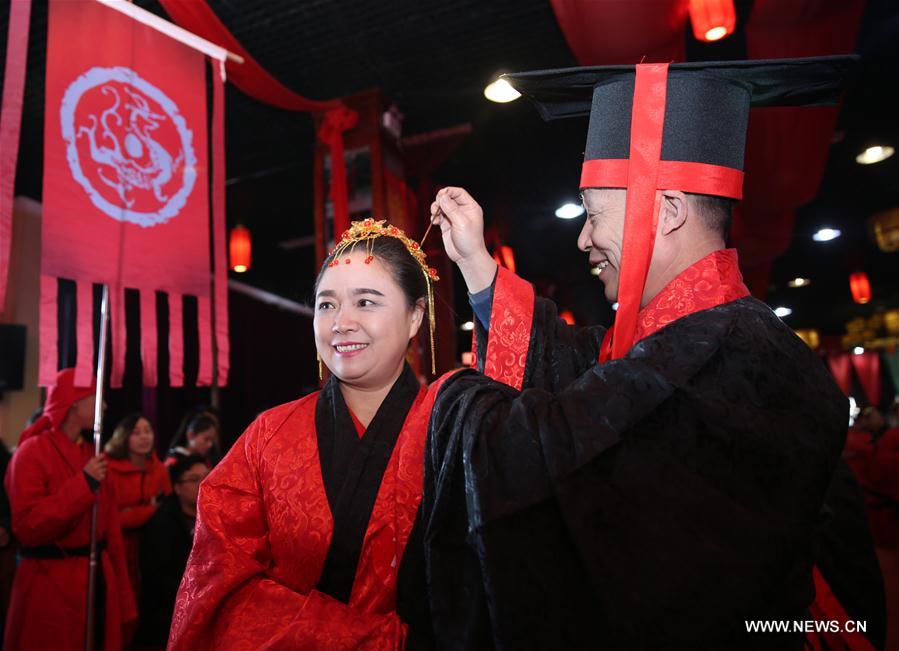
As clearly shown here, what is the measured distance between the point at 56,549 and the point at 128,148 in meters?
2.31

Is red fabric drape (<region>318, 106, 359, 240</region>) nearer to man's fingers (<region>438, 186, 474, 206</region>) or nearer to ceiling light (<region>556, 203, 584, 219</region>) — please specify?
man's fingers (<region>438, 186, 474, 206</region>)

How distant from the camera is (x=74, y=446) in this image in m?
3.62

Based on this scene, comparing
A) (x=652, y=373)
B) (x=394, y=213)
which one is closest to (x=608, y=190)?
(x=652, y=373)

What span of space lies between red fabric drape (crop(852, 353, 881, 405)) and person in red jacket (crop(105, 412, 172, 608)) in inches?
856

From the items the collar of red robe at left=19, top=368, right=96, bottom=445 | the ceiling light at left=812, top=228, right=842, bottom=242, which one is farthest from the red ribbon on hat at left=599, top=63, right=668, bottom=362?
the ceiling light at left=812, top=228, right=842, bottom=242

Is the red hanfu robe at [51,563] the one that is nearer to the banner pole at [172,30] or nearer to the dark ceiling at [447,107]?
the dark ceiling at [447,107]

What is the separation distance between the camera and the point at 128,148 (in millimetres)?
2533

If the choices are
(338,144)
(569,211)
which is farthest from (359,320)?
(569,211)

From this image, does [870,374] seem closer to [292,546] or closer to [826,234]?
[826,234]

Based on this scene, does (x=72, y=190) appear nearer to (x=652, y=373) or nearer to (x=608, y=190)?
(x=608, y=190)

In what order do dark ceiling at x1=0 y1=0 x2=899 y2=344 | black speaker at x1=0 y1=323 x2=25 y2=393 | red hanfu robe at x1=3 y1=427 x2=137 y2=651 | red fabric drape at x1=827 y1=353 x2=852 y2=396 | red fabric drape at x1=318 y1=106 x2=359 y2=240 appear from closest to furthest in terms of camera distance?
red hanfu robe at x1=3 y1=427 x2=137 y2=651 < dark ceiling at x1=0 y1=0 x2=899 y2=344 < red fabric drape at x1=318 y1=106 x2=359 y2=240 < black speaker at x1=0 y1=323 x2=25 y2=393 < red fabric drape at x1=827 y1=353 x2=852 y2=396

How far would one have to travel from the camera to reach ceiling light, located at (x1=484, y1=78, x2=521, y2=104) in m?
4.04

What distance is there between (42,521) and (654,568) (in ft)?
11.2

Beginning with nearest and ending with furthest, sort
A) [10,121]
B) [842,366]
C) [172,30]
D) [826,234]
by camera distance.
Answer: [10,121]
[172,30]
[826,234]
[842,366]
